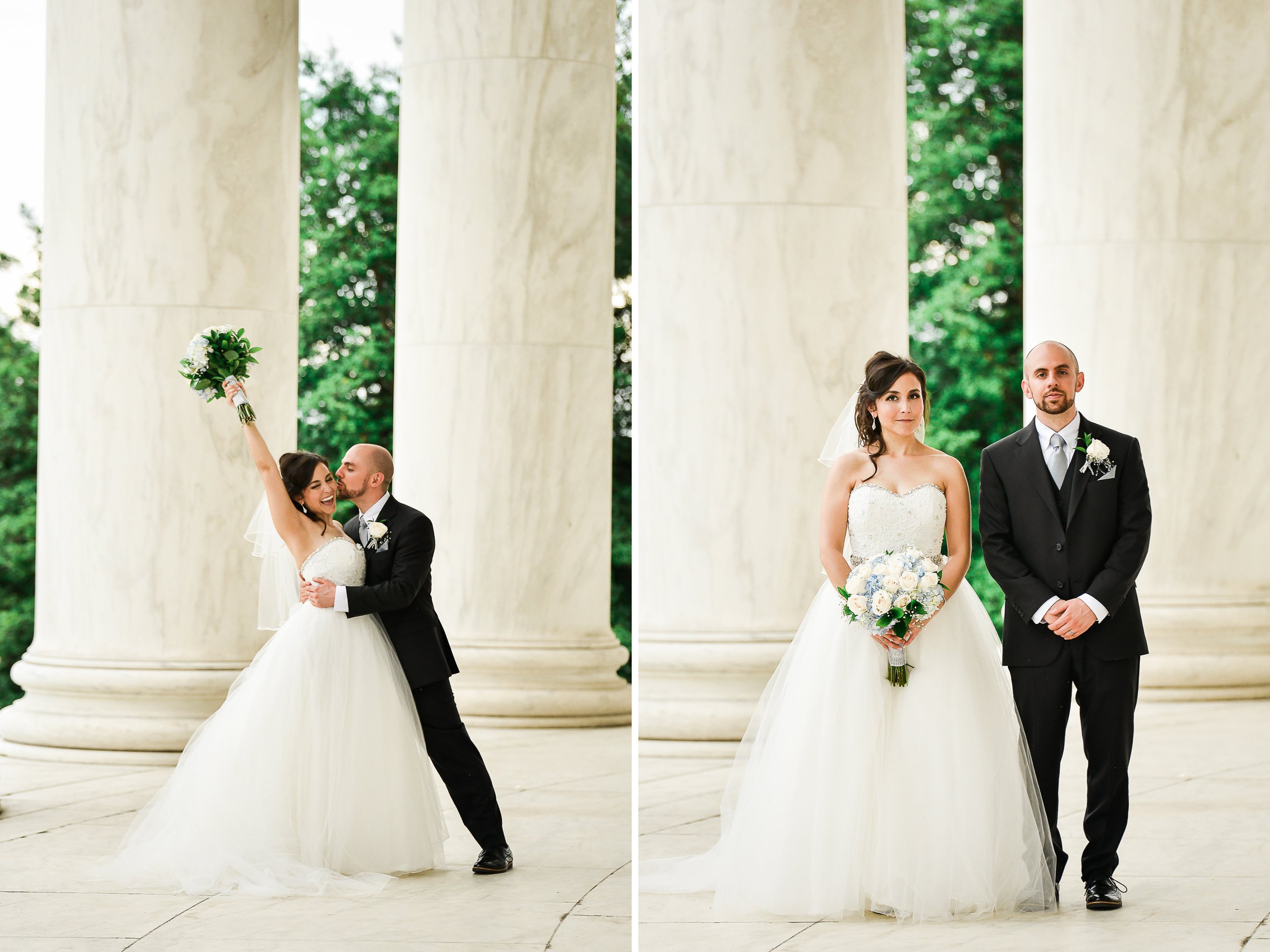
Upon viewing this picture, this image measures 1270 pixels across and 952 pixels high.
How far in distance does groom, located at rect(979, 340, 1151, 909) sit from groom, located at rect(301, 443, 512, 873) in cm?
1389

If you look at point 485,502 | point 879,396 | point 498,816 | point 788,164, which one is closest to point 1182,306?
point 788,164

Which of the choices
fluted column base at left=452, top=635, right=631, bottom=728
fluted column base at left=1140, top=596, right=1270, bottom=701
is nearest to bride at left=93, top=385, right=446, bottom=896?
fluted column base at left=452, top=635, right=631, bottom=728

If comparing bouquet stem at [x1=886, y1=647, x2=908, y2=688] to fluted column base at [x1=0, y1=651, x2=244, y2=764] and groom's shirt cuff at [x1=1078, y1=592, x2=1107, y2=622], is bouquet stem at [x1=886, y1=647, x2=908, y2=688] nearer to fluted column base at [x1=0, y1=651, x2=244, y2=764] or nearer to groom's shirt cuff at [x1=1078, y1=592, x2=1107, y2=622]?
groom's shirt cuff at [x1=1078, y1=592, x2=1107, y2=622]

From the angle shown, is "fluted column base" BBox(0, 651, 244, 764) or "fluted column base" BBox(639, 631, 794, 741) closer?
"fluted column base" BBox(639, 631, 794, 741)

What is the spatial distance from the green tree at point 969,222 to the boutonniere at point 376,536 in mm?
104917

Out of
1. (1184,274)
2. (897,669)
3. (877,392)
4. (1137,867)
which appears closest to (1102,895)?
(1137,867)

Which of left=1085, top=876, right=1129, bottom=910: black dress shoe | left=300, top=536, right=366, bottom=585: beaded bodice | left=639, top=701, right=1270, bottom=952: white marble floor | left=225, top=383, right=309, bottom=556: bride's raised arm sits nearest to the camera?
left=639, top=701, right=1270, bottom=952: white marble floor

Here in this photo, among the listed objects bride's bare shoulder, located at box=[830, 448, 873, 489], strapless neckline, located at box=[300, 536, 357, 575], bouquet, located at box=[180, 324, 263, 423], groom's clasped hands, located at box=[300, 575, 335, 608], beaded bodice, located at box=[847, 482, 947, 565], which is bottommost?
groom's clasped hands, located at box=[300, 575, 335, 608]

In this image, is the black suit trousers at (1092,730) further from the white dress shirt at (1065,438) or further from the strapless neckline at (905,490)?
the strapless neckline at (905,490)

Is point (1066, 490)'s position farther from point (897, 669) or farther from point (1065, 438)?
point (897, 669)

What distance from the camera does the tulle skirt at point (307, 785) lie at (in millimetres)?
38312

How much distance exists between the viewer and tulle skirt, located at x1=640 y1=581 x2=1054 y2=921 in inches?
1286

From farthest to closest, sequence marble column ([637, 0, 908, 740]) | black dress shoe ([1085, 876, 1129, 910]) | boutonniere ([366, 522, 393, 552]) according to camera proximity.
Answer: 1. marble column ([637, 0, 908, 740])
2. boutonniere ([366, 522, 393, 552])
3. black dress shoe ([1085, 876, 1129, 910])

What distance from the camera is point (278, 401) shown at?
6025cm
